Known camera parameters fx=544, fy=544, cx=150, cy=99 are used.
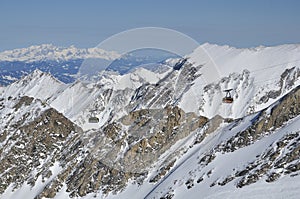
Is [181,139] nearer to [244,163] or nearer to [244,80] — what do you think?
[244,163]

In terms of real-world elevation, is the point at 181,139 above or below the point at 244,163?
above

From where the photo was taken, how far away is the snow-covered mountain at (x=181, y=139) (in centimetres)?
8050

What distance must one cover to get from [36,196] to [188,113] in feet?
128

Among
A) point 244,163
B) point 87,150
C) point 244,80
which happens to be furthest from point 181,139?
point 244,80

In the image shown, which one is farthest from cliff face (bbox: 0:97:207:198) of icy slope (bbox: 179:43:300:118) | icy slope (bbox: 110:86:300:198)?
icy slope (bbox: 179:43:300:118)

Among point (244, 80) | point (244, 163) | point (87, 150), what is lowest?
point (244, 163)

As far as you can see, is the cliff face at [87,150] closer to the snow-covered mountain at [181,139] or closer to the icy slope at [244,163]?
the snow-covered mountain at [181,139]

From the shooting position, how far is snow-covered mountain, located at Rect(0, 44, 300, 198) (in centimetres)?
8050

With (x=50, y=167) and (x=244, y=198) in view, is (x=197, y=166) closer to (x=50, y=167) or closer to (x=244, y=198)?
(x=244, y=198)

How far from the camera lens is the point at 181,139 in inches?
4434

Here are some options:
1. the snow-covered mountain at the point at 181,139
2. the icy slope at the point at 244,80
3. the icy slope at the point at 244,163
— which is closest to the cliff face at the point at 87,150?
the snow-covered mountain at the point at 181,139

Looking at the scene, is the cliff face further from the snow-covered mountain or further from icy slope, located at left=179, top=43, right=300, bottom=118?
icy slope, located at left=179, top=43, right=300, bottom=118

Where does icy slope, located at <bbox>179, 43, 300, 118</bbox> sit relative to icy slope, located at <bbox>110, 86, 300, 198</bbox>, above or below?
above

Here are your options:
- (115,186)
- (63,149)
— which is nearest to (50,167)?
(63,149)
